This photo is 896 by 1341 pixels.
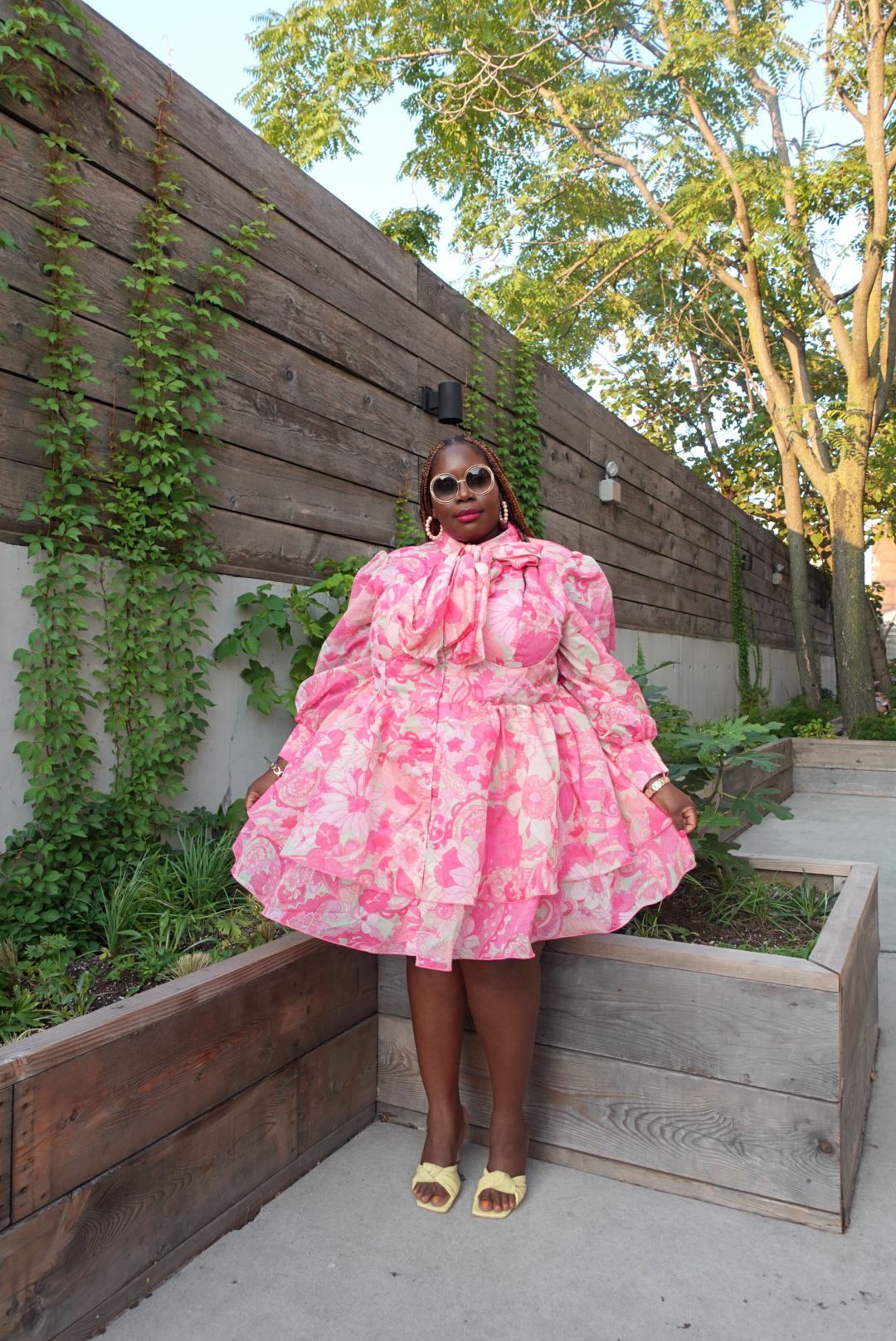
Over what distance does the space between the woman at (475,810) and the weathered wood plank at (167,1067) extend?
0.62 ft

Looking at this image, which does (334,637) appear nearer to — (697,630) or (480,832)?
(480,832)

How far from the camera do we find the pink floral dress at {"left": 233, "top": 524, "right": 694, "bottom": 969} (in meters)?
1.63

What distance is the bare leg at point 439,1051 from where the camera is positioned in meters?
1.76

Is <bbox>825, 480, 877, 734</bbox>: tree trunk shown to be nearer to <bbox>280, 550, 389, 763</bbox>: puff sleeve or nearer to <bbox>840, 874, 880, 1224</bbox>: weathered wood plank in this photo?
<bbox>840, 874, 880, 1224</bbox>: weathered wood plank

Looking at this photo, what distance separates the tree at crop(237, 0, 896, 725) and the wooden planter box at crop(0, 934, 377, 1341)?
6.96 meters

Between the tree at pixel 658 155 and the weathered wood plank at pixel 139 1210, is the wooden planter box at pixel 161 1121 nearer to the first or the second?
the weathered wood plank at pixel 139 1210

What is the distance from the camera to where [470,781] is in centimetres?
165

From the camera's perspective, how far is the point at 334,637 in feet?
6.50

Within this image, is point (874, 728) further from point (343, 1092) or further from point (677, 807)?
point (343, 1092)

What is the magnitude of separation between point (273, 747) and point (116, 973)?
1128 mm

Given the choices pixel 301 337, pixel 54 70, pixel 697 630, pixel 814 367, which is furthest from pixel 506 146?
pixel 54 70

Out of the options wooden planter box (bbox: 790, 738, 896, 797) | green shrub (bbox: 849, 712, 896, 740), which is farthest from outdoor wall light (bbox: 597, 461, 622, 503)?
green shrub (bbox: 849, 712, 896, 740)

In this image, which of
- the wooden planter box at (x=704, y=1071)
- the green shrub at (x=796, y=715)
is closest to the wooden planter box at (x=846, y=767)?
the green shrub at (x=796, y=715)

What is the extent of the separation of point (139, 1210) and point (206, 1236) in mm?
207
